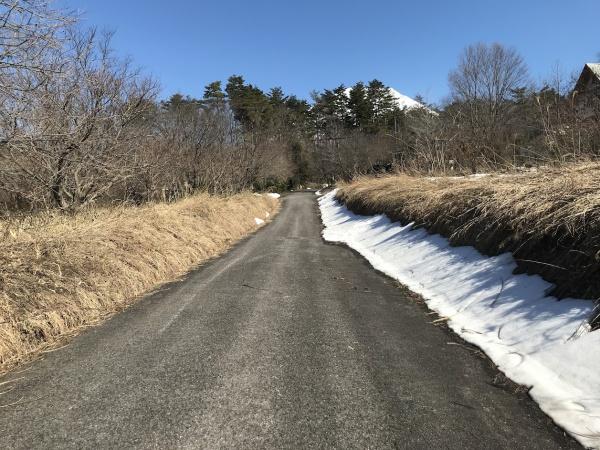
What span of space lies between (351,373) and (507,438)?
131 centimetres

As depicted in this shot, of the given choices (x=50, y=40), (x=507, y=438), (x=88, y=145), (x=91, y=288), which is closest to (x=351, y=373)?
(x=507, y=438)

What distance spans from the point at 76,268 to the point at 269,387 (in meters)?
4.04

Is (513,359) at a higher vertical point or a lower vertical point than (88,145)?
lower

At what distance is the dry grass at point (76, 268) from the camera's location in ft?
15.2

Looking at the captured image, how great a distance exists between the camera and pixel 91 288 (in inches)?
236

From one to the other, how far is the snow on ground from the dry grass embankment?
178 mm

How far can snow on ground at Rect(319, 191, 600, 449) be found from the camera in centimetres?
301

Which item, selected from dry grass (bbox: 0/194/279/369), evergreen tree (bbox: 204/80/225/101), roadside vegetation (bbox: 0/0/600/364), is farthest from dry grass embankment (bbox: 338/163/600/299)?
evergreen tree (bbox: 204/80/225/101)

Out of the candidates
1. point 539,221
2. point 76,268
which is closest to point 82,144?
point 76,268

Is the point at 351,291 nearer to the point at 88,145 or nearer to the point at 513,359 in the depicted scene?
the point at 513,359

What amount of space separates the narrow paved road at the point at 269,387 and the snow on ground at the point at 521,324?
210mm

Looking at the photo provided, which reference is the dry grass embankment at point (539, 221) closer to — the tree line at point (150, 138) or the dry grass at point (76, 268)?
the tree line at point (150, 138)

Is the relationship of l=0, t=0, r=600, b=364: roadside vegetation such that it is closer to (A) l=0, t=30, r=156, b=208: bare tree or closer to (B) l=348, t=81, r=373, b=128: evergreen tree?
(A) l=0, t=30, r=156, b=208: bare tree

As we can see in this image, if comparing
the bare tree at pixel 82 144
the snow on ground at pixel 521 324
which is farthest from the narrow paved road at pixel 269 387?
the bare tree at pixel 82 144
